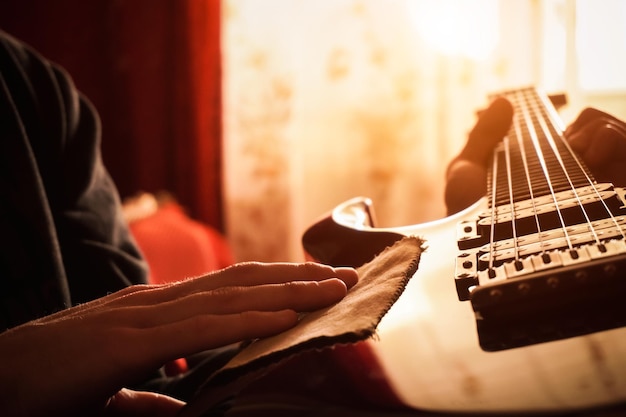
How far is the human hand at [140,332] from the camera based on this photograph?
371 millimetres

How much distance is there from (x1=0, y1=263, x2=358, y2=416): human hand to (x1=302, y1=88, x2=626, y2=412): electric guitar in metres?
0.07

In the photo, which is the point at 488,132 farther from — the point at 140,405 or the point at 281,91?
the point at 281,91

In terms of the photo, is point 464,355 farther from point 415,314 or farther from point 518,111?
point 518,111

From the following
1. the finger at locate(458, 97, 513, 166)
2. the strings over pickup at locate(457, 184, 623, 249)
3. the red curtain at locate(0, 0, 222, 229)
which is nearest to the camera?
the strings over pickup at locate(457, 184, 623, 249)

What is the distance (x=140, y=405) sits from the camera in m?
0.47

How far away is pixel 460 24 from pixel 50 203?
1.92 m

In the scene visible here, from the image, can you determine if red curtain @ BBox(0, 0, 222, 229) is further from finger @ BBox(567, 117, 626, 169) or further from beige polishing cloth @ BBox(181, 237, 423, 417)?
beige polishing cloth @ BBox(181, 237, 423, 417)

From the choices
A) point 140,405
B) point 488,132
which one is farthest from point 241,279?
A: point 488,132

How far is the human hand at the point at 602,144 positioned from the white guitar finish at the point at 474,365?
0.22 m

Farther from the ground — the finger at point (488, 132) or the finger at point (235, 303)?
the finger at point (488, 132)

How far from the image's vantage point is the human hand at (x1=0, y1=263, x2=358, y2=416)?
371 mm

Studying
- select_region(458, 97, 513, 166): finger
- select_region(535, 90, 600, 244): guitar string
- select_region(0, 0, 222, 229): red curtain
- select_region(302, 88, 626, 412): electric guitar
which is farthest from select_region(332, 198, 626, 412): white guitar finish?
select_region(0, 0, 222, 229): red curtain

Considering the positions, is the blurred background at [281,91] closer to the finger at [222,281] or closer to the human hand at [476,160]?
the human hand at [476,160]

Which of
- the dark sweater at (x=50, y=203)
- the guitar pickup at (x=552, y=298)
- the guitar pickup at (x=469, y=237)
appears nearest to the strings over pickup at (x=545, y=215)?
the guitar pickup at (x=469, y=237)
